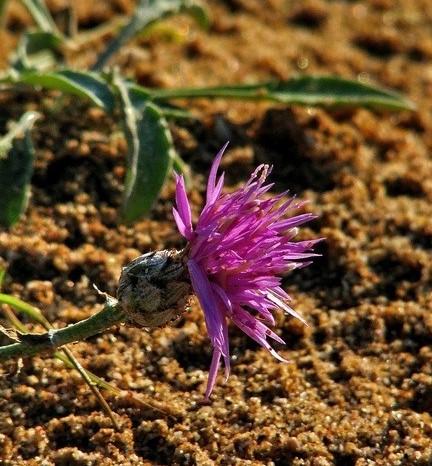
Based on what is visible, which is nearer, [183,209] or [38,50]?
[183,209]

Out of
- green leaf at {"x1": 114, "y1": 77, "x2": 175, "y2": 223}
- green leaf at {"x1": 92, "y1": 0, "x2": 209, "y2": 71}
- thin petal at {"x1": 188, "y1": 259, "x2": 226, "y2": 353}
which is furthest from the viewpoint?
green leaf at {"x1": 92, "y1": 0, "x2": 209, "y2": 71}

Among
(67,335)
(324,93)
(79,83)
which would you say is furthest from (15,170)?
(324,93)

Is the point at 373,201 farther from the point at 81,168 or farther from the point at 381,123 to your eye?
the point at 81,168

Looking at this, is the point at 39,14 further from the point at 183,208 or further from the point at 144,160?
the point at 183,208

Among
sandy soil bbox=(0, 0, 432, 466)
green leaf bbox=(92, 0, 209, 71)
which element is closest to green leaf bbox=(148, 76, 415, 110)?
sandy soil bbox=(0, 0, 432, 466)

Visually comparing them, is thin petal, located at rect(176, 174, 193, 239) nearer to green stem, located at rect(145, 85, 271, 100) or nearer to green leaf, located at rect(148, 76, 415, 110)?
green stem, located at rect(145, 85, 271, 100)
